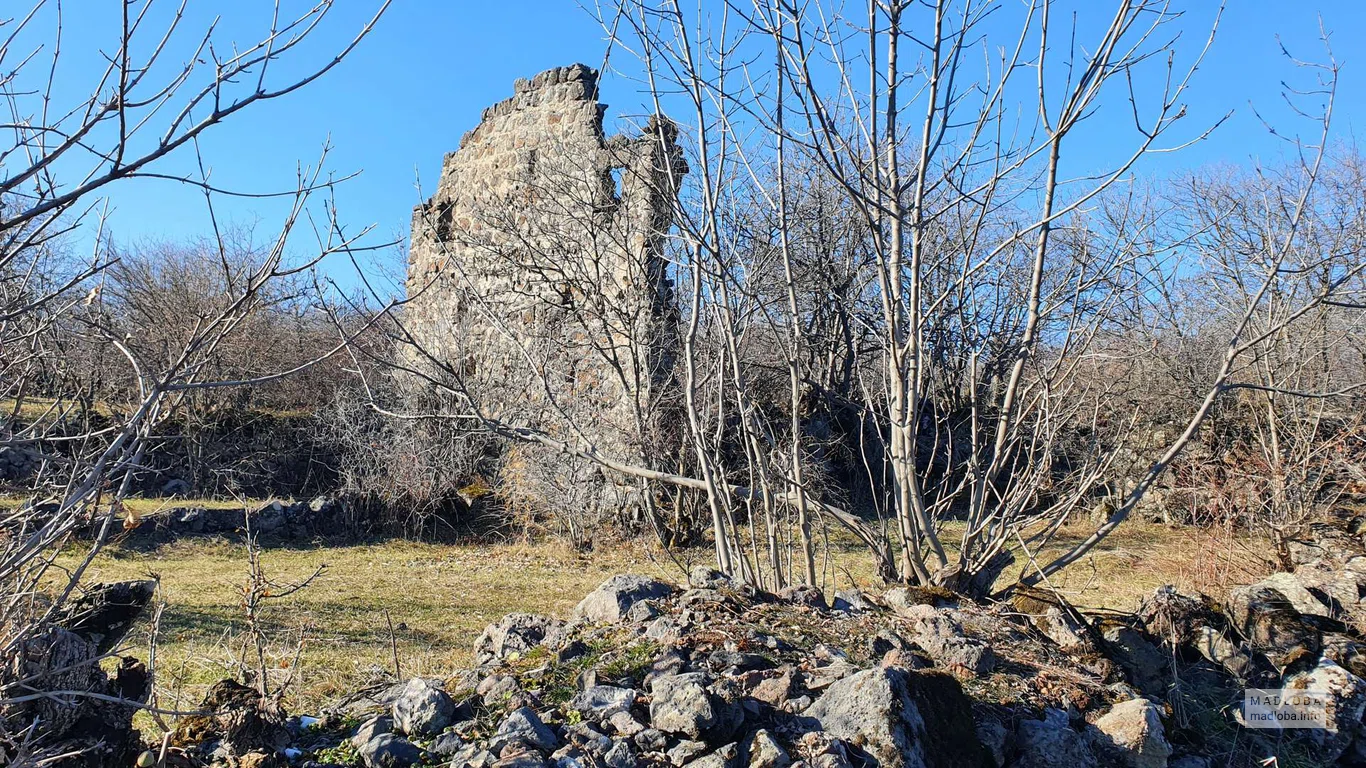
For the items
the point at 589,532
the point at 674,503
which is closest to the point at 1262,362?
the point at 674,503

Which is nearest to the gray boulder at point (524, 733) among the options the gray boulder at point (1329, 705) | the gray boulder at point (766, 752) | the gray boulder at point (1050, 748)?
the gray boulder at point (766, 752)

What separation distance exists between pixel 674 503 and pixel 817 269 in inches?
142

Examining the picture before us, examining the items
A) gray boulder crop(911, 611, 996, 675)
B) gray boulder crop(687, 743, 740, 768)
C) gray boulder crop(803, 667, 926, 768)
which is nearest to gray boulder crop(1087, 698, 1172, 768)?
gray boulder crop(911, 611, 996, 675)

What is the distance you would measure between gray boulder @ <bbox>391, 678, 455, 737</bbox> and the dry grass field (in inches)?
42.8

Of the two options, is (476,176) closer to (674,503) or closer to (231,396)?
(231,396)

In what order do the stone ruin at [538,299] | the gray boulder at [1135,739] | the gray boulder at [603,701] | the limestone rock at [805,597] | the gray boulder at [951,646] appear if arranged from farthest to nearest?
the stone ruin at [538,299], the limestone rock at [805,597], the gray boulder at [951,646], the gray boulder at [1135,739], the gray boulder at [603,701]

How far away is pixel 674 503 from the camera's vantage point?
10.1 m

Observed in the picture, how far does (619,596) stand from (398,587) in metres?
4.78

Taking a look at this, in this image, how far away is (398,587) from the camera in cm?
806

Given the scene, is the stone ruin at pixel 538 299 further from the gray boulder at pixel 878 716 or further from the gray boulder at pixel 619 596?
the gray boulder at pixel 878 716

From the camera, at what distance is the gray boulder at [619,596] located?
12.7 feet

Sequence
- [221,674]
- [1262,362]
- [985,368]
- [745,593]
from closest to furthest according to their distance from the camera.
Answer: [745,593]
[221,674]
[985,368]
[1262,362]

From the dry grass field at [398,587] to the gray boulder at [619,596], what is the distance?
896 mm

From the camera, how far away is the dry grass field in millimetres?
5059
